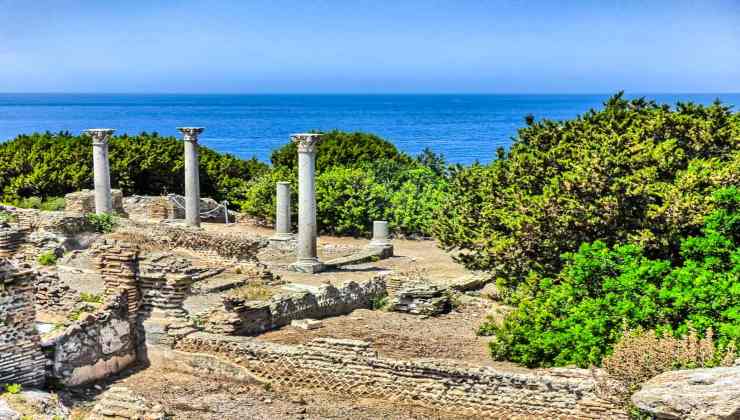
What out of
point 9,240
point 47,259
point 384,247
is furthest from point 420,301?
point 47,259

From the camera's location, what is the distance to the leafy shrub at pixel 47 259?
19203 millimetres

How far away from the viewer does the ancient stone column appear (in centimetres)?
2511

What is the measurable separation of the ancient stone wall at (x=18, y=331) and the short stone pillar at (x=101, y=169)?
50.0ft

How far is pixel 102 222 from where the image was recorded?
75.7 ft

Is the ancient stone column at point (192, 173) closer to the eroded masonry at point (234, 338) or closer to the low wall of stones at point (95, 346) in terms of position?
the eroded masonry at point (234, 338)

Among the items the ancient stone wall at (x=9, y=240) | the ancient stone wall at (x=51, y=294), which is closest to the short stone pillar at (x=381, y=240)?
the ancient stone wall at (x=9, y=240)

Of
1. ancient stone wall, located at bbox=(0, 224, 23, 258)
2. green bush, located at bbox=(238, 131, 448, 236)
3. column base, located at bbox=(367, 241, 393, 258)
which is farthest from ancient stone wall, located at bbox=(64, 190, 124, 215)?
ancient stone wall, located at bbox=(0, 224, 23, 258)

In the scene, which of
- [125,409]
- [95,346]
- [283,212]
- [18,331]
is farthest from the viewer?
[283,212]

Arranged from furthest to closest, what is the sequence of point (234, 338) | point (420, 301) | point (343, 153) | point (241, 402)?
1. point (343, 153)
2. point (420, 301)
3. point (234, 338)
4. point (241, 402)

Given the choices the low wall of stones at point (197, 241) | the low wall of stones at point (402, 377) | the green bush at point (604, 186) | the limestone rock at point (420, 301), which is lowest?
the limestone rock at point (420, 301)

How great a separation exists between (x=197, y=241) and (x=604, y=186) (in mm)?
10059

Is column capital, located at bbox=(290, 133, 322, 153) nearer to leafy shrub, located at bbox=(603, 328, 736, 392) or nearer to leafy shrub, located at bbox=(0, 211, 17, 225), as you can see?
leafy shrub, located at bbox=(0, 211, 17, 225)

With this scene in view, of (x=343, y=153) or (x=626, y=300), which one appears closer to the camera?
(x=626, y=300)

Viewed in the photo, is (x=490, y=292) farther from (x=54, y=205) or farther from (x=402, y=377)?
(x=54, y=205)
